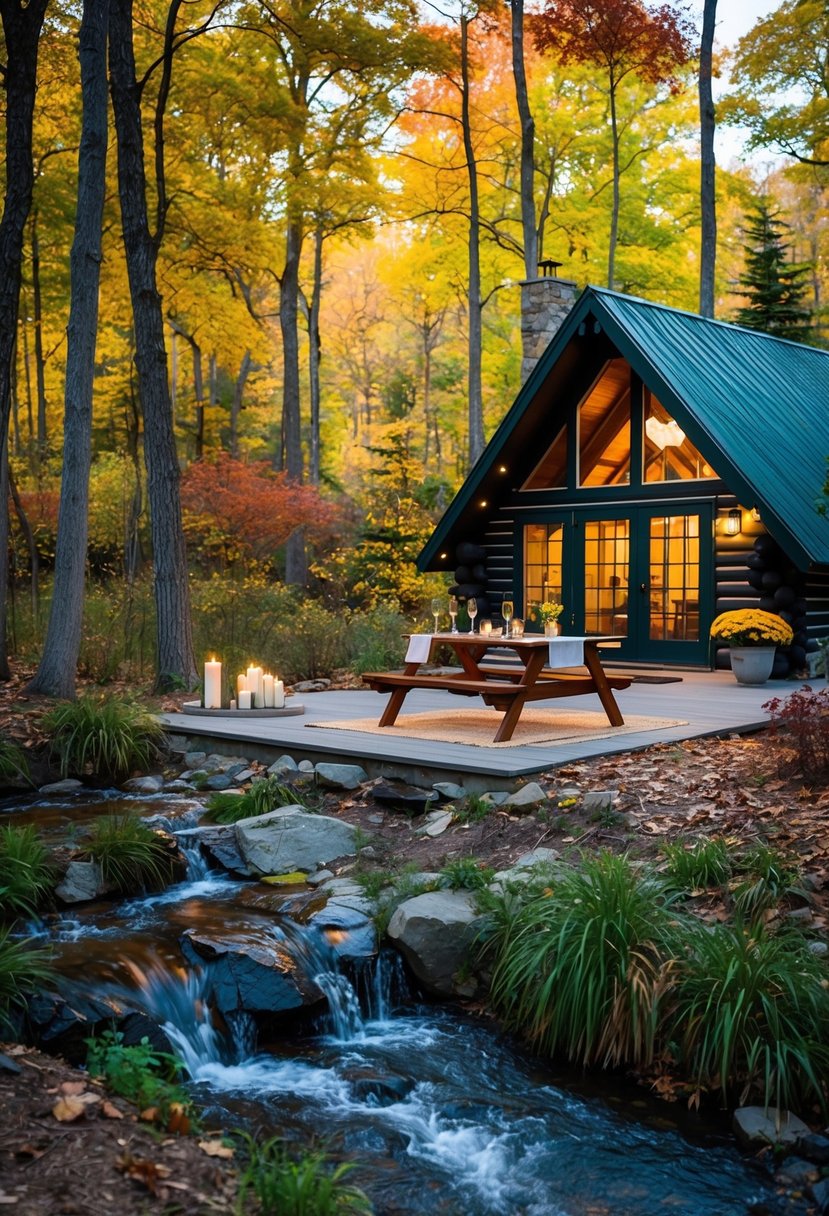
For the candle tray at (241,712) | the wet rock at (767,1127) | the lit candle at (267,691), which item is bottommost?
the wet rock at (767,1127)

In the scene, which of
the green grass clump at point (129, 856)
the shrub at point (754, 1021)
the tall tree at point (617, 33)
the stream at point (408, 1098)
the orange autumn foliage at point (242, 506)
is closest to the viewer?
the stream at point (408, 1098)

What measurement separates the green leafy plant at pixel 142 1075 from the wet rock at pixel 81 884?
1.52m

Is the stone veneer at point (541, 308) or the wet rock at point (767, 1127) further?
the stone veneer at point (541, 308)

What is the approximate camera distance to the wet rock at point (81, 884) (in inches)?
236

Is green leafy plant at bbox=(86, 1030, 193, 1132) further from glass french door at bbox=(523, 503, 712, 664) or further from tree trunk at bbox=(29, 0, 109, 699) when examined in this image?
glass french door at bbox=(523, 503, 712, 664)

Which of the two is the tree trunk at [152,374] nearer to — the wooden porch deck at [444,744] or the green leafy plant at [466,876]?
the wooden porch deck at [444,744]

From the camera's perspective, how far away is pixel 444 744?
27.2ft

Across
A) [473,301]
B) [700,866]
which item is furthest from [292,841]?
[473,301]

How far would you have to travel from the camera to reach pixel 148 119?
1805 centimetres

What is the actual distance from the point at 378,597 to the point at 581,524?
546 cm

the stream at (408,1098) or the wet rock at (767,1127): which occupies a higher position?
the wet rock at (767,1127)

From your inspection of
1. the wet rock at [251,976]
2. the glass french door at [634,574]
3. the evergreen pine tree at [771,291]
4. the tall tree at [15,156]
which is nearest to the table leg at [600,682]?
the wet rock at [251,976]

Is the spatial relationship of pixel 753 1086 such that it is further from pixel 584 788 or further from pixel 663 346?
pixel 663 346

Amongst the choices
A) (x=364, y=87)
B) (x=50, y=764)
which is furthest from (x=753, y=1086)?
(x=364, y=87)
